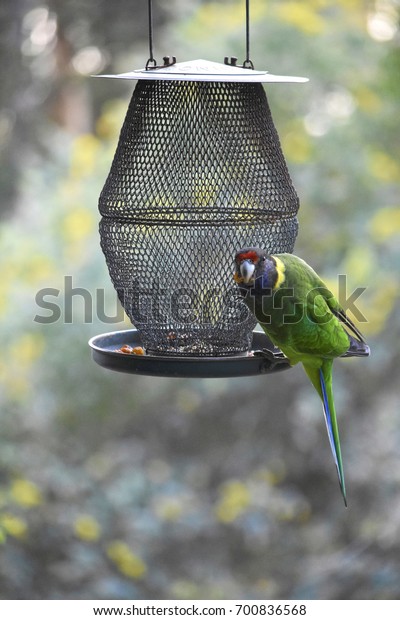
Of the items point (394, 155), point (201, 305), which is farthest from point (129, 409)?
point (201, 305)

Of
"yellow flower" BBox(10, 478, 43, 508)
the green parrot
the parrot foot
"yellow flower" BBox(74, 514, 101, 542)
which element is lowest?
"yellow flower" BBox(74, 514, 101, 542)

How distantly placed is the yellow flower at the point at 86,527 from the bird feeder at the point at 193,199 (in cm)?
308

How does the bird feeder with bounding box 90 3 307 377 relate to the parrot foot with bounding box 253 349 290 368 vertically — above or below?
above

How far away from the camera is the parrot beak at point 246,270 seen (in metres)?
2.99

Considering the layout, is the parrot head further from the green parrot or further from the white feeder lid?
the white feeder lid

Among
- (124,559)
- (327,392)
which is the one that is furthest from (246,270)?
(124,559)

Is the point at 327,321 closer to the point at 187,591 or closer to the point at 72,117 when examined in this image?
the point at 187,591

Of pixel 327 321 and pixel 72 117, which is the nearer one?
pixel 327 321

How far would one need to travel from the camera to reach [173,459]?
6.46 meters

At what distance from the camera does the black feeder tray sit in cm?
327

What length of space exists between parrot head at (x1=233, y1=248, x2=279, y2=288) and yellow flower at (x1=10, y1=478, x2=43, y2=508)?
3.57 metres

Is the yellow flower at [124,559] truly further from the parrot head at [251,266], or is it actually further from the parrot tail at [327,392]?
the parrot head at [251,266]

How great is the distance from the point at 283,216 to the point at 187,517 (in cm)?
344

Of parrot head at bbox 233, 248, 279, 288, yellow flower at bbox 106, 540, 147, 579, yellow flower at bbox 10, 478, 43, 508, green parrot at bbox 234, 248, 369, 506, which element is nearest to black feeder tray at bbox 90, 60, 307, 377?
green parrot at bbox 234, 248, 369, 506
